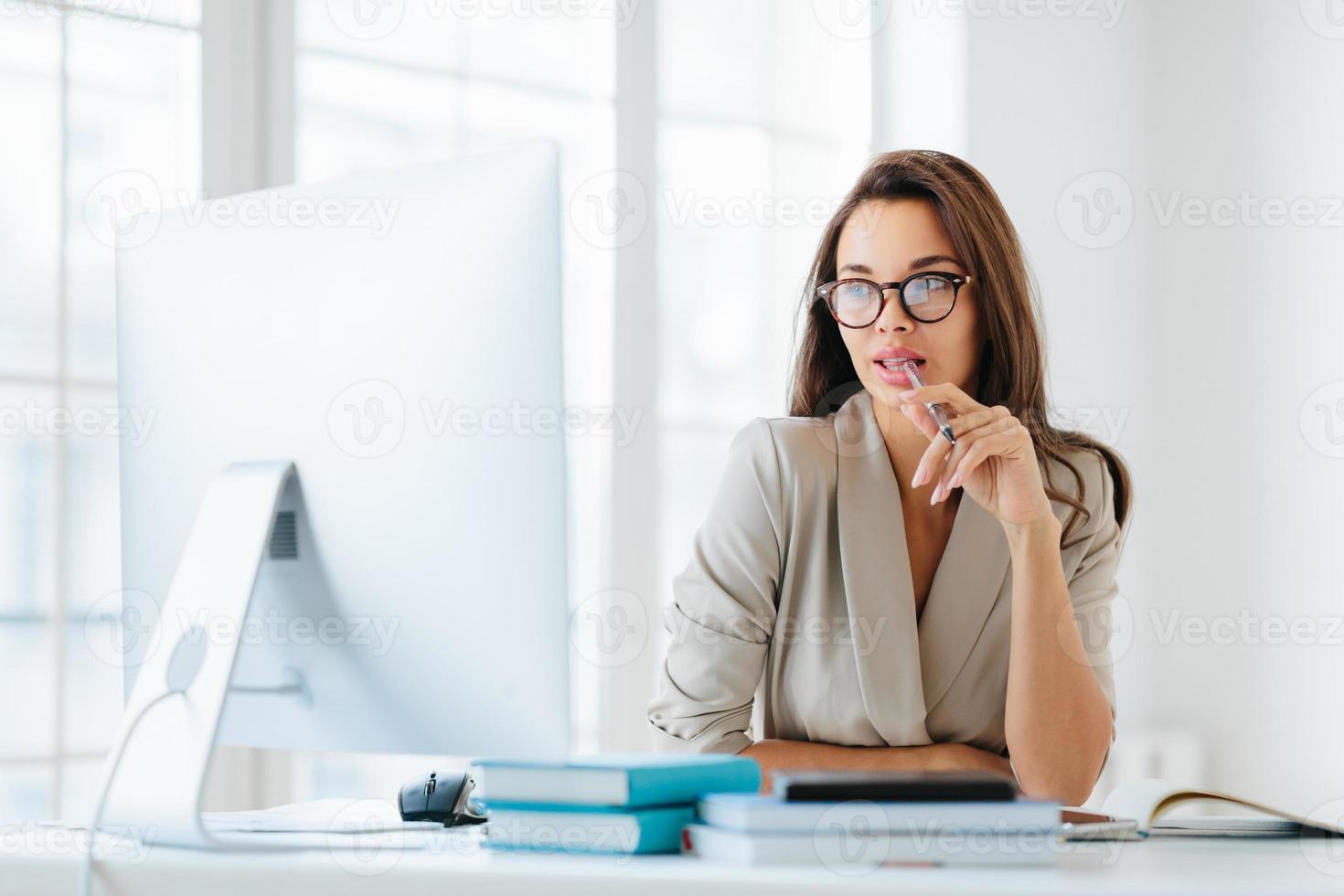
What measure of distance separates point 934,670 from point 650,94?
5.87 feet

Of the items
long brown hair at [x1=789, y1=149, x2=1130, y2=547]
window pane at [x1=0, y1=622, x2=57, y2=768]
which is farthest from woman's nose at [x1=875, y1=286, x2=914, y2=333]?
window pane at [x1=0, y1=622, x2=57, y2=768]

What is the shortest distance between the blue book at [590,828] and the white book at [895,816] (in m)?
0.07

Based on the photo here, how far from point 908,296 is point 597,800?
33.2 inches

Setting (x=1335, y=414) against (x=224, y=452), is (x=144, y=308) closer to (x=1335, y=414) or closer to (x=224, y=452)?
(x=224, y=452)

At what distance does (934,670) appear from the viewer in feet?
4.94

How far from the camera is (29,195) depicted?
2.30 m

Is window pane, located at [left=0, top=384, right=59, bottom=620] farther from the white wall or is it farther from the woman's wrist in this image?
the white wall

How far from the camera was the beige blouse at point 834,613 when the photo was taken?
57.8 inches

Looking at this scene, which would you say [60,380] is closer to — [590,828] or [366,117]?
[366,117]

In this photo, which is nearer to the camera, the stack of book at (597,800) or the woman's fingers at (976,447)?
the stack of book at (597,800)

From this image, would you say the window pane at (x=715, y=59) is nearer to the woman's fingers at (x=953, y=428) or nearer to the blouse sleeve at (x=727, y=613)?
the blouse sleeve at (x=727, y=613)

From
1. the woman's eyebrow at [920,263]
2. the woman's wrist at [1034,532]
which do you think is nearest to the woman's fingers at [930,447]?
the woman's wrist at [1034,532]

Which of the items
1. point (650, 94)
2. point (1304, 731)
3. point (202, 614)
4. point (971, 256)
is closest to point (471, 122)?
point (650, 94)

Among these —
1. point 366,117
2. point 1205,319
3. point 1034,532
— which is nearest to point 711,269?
point 366,117
